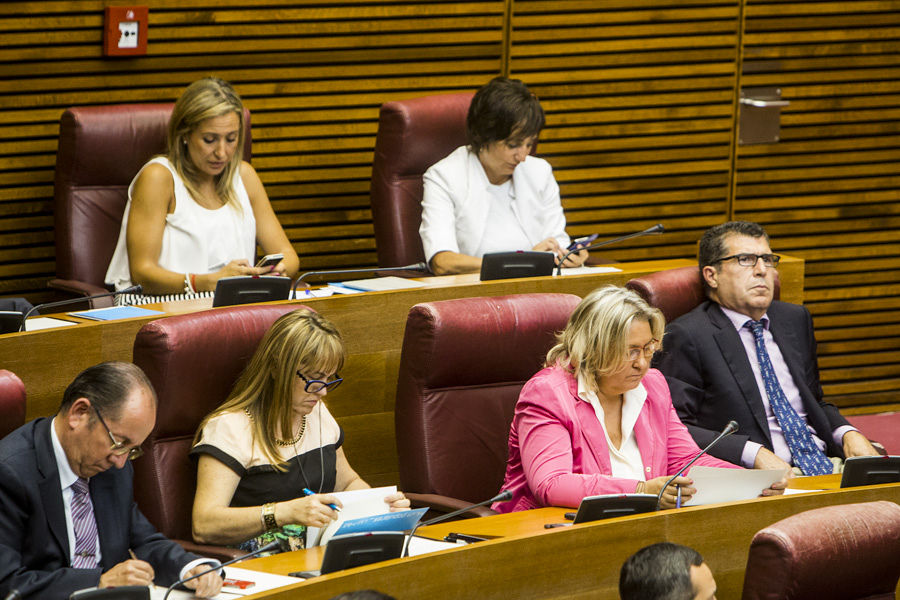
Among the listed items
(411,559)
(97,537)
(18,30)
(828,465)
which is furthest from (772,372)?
(18,30)

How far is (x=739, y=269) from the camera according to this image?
3.80 meters

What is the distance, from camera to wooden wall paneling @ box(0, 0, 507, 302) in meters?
4.59

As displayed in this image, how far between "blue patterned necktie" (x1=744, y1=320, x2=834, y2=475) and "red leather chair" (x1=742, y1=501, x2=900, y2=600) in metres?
1.21

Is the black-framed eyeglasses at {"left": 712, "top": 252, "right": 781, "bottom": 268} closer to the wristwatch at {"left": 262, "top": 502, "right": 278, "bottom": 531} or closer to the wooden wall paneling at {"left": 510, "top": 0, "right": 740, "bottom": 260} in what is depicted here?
the wristwatch at {"left": 262, "top": 502, "right": 278, "bottom": 531}

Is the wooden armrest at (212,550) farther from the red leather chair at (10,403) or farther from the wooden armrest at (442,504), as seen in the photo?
the wooden armrest at (442,504)

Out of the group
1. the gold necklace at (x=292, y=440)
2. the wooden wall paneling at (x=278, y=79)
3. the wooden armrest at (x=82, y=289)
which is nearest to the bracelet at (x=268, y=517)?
the gold necklace at (x=292, y=440)

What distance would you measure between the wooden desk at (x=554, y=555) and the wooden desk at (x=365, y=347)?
0.97m

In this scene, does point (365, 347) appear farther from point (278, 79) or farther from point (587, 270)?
point (278, 79)

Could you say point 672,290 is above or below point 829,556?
above

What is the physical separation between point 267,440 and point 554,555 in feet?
2.61

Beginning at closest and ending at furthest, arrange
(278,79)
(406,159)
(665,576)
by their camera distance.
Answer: (665,576) → (406,159) → (278,79)

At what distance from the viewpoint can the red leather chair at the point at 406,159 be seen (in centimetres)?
471

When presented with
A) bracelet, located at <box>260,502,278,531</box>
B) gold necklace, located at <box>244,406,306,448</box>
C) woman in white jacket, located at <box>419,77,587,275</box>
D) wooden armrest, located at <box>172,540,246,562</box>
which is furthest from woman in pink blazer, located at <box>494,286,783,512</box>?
woman in white jacket, located at <box>419,77,587,275</box>

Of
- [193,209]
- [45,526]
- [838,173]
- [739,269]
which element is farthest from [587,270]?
[45,526]
